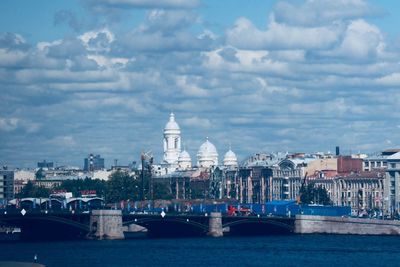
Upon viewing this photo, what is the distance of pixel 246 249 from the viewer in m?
132

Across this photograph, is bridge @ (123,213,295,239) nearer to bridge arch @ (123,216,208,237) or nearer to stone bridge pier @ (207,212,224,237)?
bridge arch @ (123,216,208,237)

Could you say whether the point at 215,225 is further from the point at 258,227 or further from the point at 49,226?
the point at 49,226

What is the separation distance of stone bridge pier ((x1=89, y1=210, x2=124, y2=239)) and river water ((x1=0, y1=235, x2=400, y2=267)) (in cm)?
216

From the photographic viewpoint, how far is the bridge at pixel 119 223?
145875 millimetres

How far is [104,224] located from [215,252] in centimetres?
2318

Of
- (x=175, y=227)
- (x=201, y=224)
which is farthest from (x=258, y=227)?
(x=201, y=224)

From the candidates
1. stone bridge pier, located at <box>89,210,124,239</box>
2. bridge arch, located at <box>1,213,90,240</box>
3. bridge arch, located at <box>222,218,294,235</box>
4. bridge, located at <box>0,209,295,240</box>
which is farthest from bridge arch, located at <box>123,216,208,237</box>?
bridge arch, located at <box>1,213,90,240</box>

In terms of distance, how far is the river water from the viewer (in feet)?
379

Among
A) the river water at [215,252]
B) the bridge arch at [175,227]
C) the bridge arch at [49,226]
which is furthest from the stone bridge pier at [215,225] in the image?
the bridge arch at [49,226]

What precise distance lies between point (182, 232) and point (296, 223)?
10.8 meters

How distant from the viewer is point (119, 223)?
5915 inches

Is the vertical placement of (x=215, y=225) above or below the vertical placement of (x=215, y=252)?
above

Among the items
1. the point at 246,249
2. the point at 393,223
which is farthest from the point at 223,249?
the point at 393,223

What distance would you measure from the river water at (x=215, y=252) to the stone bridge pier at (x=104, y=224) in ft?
7.07
